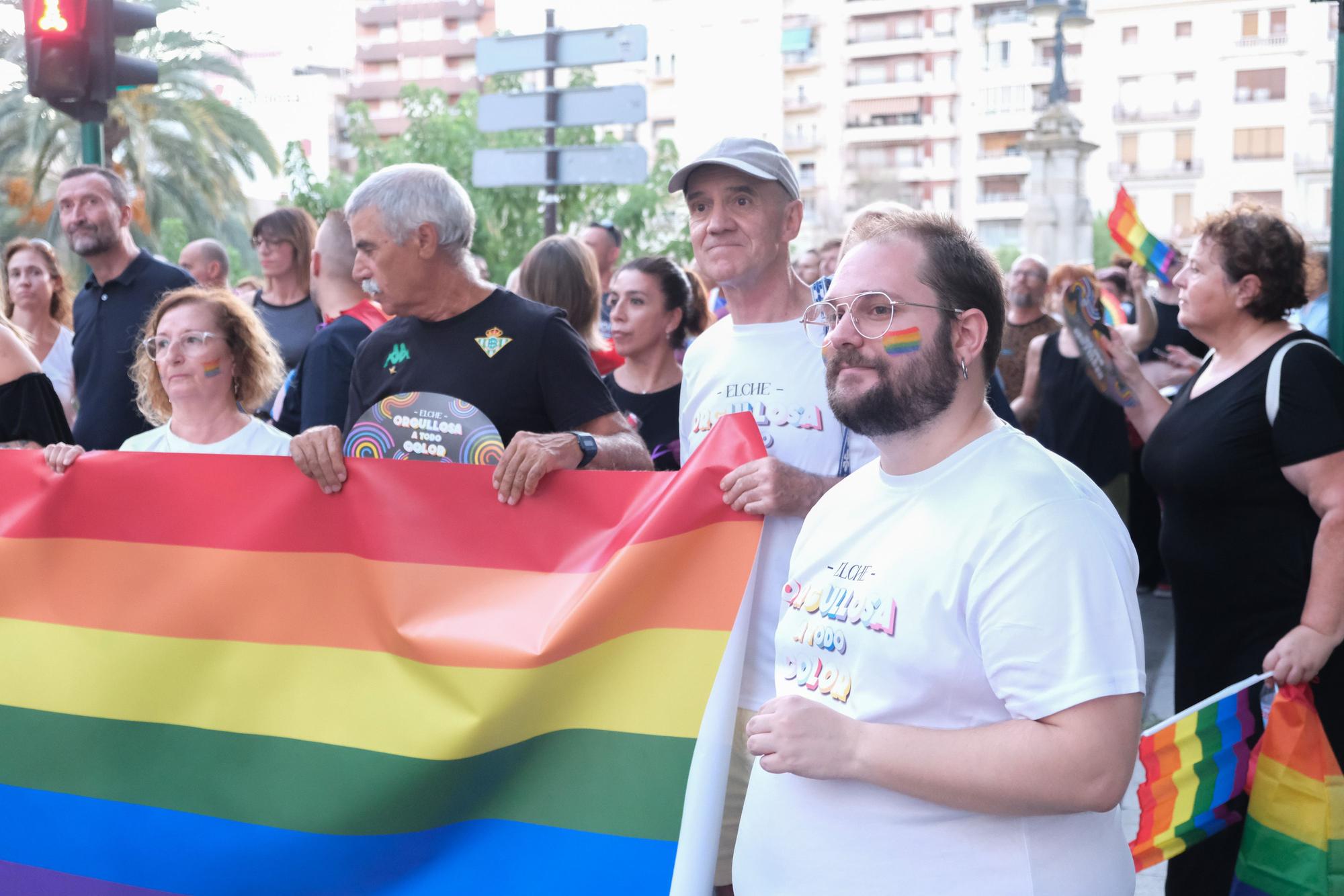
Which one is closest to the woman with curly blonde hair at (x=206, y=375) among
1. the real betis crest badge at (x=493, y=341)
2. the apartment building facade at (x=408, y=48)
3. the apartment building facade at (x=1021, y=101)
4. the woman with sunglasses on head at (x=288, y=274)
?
the real betis crest badge at (x=493, y=341)

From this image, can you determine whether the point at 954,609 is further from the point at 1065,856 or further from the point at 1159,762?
the point at 1159,762

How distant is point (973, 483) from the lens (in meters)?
1.94

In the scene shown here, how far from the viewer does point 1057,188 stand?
85.2 feet

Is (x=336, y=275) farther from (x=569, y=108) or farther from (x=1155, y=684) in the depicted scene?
(x=569, y=108)

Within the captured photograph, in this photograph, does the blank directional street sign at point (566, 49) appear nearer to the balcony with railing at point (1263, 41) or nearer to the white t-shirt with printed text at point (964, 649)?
the white t-shirt with printed text at point (964, 649)

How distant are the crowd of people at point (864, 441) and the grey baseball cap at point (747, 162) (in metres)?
0.02

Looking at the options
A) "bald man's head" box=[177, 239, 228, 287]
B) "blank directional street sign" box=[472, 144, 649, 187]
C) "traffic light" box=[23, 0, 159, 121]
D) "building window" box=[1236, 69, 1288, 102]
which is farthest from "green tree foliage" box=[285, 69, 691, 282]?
"building window" box=[1236, 69, 1288, 102]

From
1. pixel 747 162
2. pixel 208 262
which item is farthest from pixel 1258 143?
pixel 747 162

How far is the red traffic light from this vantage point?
654 centimetres

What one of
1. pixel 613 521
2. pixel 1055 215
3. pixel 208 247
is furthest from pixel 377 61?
pixel 613 521

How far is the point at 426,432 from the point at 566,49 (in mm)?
7834

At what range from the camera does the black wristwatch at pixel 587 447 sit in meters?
3.11

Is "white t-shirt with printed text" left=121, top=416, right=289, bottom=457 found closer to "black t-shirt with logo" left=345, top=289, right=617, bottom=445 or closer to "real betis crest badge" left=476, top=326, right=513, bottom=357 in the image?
"black t-shirt with logo" left=345, top=289, right=617, bottom=445

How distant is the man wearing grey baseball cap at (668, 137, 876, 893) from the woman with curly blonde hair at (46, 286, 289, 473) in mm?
1404
